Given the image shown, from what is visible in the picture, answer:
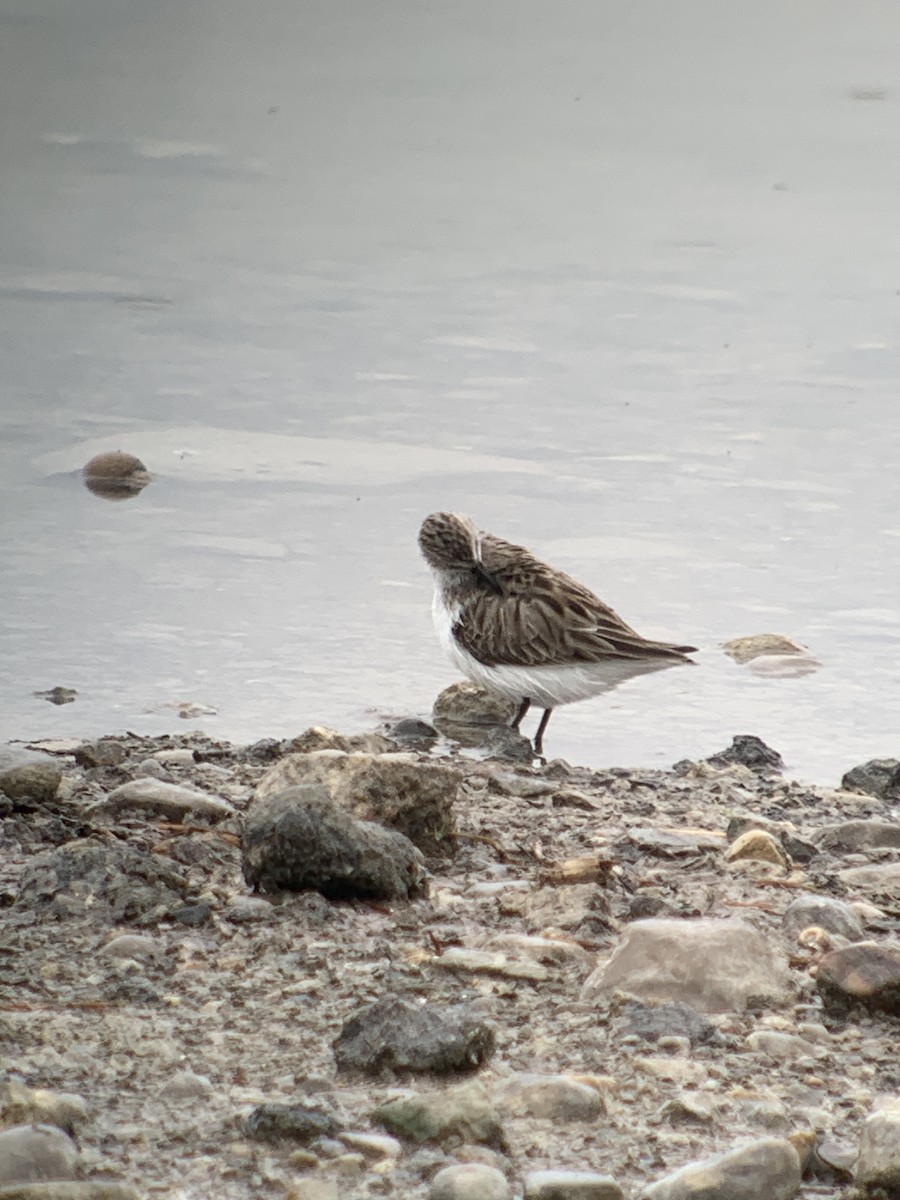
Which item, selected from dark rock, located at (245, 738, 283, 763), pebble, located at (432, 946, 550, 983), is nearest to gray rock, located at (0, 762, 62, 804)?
dark rock, located at (245, 738, 283, 763)

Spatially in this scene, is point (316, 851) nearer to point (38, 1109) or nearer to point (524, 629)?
point (38, 1109)

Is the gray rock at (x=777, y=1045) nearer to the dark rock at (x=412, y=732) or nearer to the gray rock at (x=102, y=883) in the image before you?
the gray rock at (x=102, y=883)

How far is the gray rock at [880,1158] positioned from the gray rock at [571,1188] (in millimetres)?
383

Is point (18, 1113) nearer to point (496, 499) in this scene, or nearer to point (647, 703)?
point (647, 703)

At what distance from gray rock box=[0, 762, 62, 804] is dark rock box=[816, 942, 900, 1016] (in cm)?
214

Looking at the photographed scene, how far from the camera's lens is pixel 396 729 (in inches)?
269

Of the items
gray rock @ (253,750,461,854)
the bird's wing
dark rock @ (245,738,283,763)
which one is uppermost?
the bird's wing

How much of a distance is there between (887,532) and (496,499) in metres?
1.84

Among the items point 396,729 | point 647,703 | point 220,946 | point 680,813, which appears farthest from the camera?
point 647,703

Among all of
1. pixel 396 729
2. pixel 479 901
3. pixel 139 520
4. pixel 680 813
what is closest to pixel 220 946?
pixel 479 901

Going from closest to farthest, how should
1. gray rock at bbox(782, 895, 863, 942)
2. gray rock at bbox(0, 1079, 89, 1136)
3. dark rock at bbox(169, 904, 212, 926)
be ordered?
1. gray rock at bbox(0, 1079, 89, 1136)
2. dark rock at bbox(169, 904, 212, 926)
3. gray rock at bbox(782, 895, 863, 942)

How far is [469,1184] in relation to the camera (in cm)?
296

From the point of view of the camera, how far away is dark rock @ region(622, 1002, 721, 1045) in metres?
3.60

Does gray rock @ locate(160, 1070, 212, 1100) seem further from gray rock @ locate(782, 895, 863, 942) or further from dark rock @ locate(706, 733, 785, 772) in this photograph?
dark rock @ locate(706, 733, 785, 772)
